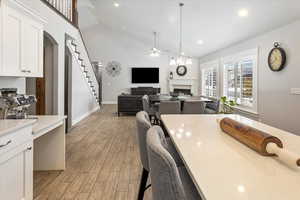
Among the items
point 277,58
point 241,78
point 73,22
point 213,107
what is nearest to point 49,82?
point 73,22

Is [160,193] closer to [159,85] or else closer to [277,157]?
[277,157]

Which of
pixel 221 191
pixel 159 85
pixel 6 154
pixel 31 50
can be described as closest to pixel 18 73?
pixel 31 50

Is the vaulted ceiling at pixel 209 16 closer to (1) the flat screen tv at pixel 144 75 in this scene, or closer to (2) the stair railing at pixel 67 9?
(2) the stair railing at pixel 67 9

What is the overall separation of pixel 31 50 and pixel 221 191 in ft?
9.22

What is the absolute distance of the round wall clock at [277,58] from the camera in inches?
167

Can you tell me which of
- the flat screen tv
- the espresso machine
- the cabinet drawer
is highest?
the flat screen tv

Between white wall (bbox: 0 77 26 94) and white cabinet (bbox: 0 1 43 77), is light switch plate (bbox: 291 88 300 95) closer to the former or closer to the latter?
white cabinet (bbox: 0 1 43 77)

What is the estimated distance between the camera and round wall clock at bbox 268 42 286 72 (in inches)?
167

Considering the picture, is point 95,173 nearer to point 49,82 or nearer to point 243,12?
point 49,82

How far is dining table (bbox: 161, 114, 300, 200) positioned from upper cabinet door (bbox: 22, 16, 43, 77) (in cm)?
214

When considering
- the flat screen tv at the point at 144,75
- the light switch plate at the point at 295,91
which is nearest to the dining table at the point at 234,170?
the light switch plate at the point at 295,91

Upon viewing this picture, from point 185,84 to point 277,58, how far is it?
298 inches

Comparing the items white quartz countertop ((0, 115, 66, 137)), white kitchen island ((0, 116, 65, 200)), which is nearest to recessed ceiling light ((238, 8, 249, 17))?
white quartz countertop ((0, 115, 66, 137))

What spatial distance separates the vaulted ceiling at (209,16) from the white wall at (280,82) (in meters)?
0.21
